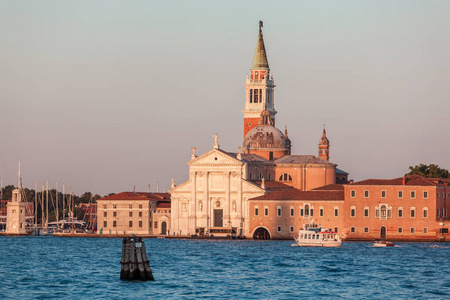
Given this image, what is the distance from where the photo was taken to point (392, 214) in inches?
3984

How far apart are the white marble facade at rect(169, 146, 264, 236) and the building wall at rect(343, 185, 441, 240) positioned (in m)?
12.4

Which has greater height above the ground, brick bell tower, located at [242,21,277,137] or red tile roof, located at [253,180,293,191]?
brick bell tower, located at [242,21,277,137]

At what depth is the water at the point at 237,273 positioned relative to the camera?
2051 inches

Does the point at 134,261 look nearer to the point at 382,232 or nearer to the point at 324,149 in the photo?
the point at 382,232

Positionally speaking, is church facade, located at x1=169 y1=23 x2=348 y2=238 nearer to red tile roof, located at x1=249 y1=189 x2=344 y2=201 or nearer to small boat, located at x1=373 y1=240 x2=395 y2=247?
red tile roof, located at x1=249 y1=189 x2=344 y2=201

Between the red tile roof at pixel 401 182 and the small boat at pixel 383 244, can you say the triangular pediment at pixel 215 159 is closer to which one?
the red tile roof at pixel 401 182

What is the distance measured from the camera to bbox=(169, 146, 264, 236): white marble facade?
113000mm

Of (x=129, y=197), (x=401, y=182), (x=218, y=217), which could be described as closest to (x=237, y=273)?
(x=401, y=182)

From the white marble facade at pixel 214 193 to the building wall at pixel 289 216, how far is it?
454 cm

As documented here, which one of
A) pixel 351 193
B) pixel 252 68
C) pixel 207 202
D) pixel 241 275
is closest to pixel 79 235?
pixel 207 202

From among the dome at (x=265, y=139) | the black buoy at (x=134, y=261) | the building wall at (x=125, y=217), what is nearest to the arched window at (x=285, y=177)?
the dome at (x=265, y=139)

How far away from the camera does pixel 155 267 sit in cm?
6594

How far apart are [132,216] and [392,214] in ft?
108

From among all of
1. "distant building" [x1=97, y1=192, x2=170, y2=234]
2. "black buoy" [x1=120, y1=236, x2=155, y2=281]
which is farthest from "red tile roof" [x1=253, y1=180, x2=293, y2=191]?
"black buoy" [x1=120, y1=236, x2=155, y2=281]
